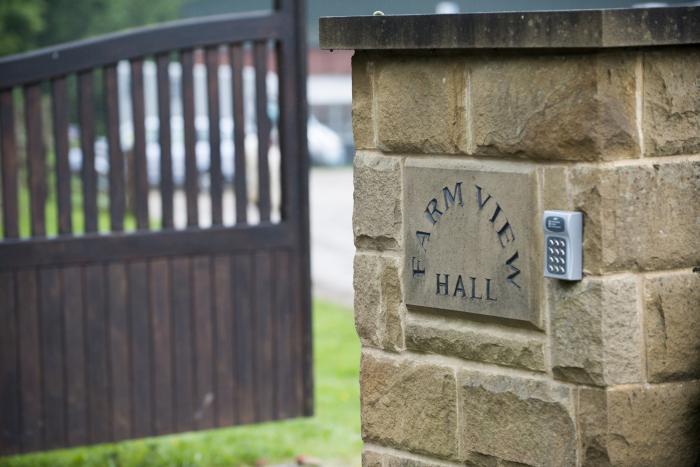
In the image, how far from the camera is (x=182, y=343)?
19.1 ft

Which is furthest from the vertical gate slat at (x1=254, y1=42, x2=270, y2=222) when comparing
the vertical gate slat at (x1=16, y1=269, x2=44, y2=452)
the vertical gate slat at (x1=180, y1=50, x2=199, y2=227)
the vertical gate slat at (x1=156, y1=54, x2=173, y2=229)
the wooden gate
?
the vertical gate slat at (x1=16, y1=269, x2=44, y2=452)

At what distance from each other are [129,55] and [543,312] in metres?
3.41

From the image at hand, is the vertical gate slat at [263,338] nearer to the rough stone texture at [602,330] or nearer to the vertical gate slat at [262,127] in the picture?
the vertical gate slat at [262,127]

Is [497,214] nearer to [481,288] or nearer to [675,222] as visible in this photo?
[481,288]

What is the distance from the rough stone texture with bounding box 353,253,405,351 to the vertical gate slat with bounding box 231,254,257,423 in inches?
99.9

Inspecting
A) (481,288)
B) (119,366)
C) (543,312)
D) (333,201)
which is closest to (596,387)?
(543,312)

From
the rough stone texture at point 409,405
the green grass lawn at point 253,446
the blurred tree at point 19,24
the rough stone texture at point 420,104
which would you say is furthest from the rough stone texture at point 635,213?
the blurred tree at point 19,24

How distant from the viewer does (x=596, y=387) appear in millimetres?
2803

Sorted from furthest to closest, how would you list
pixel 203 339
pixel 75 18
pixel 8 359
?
pixel 75 18 → pixel 203 339 → pixel 8 359

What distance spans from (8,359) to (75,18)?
57.8 ft

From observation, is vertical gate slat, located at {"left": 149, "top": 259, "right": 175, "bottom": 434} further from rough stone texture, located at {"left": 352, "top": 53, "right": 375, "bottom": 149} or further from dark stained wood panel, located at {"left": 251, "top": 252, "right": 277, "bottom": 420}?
rough stone texture, located at {"left": 352, "top": 53, "right": 375, "bottom": 149}

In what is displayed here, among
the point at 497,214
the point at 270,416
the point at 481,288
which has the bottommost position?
the point at 270,416

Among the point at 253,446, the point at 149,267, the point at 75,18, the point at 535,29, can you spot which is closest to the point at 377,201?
the point at 535,29

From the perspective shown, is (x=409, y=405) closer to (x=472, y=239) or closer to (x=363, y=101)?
(x=472, y=239)
